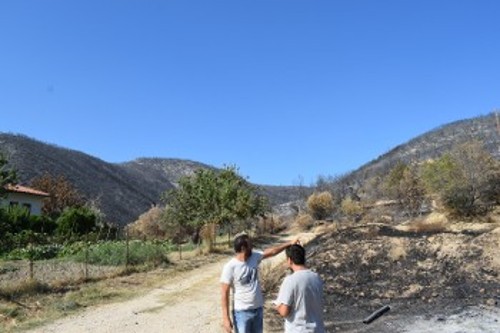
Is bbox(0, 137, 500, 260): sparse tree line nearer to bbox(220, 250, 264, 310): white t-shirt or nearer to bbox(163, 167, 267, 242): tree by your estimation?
bbox(163, 167, 267, 242): tree

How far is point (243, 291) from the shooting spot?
23.3 ft

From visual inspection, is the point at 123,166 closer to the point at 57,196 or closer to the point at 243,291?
the point at 57,196

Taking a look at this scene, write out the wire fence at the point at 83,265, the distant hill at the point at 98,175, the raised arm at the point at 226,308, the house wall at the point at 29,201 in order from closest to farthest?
the raised arm at the point at 226,308, the wire fence at the point at 83,265, the house wall at the point at 29,201, the distant hill at the point at 98,175

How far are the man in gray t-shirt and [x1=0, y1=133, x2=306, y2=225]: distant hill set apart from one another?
54.5 meters

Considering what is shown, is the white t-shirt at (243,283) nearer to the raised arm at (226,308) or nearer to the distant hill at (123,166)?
the raised arm at (226,308)

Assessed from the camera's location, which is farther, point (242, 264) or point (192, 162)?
point (192, 162)

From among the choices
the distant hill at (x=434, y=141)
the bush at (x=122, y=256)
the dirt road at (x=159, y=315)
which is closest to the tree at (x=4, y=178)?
the bush at (x=122, y=256)

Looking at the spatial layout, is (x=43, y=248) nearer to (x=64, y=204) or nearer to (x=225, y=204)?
(x=225, y=204)

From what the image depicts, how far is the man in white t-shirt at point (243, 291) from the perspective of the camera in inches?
278

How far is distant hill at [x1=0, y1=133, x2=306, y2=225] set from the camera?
229 feet

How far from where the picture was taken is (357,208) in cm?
4872

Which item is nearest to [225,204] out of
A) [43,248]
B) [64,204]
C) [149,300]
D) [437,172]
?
[43,248]

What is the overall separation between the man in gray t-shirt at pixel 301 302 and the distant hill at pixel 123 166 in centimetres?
5721

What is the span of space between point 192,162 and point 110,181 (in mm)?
36302
